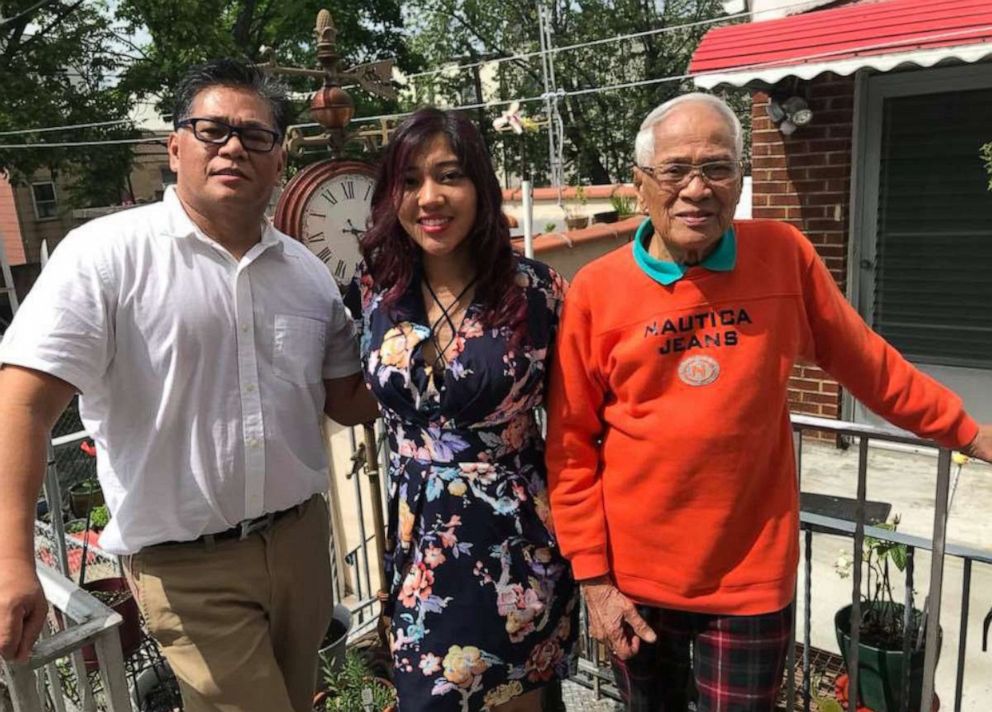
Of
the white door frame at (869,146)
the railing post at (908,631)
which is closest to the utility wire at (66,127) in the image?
the white door frame at (869,146)

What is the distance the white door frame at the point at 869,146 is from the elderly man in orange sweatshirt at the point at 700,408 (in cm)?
368

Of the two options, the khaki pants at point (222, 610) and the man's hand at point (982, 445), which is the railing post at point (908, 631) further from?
the khaki pants at point (222, 610)

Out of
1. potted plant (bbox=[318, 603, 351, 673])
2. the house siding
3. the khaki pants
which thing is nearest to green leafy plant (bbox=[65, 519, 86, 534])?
potted plant (bbox=[318, 603, 351, 673])

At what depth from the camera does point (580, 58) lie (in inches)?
710

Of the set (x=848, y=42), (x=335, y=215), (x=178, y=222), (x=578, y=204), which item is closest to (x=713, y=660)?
(x=178, y=222)

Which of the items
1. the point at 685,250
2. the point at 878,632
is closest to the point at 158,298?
the point at 685,250

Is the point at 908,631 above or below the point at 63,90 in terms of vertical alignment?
below

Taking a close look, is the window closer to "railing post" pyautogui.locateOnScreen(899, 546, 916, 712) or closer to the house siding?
the house siding

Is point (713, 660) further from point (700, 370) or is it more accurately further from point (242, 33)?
point (242, 33)

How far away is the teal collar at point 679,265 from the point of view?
1548 mm

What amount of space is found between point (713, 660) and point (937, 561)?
0.68m

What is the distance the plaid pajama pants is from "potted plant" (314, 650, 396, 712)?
0.91 meters

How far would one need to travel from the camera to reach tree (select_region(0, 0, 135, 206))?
12352 mm

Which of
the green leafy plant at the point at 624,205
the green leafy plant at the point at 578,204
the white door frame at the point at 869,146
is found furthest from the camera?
the green leafy plant at the point at 578,204
